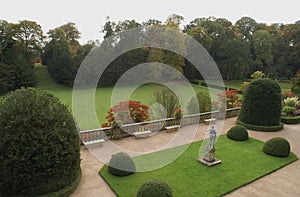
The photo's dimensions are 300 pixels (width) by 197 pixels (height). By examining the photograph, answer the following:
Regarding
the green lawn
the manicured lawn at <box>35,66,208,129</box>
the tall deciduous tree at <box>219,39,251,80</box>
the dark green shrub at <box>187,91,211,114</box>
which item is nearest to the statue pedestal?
the dark green shrub at <box>187,91,211,114</box>

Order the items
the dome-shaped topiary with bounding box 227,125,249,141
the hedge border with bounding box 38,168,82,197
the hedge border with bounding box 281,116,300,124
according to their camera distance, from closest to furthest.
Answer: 1. the hedge border with bounding box 38,168,82,197
2. the dome-shaped topiary with bounding box 227,125,249,141
3. the hedge border with bounding box 281,116,300,124

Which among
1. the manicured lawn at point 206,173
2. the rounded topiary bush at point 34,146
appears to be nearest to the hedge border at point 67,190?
the rounded topiary bush at point 34,146

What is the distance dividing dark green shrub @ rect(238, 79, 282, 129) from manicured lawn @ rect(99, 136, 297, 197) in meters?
3.29

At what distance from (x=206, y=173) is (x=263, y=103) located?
730cm

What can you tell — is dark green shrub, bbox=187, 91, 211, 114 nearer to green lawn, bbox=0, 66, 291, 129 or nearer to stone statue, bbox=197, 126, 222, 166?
green lawn, bbox=0, 66, 291, 129

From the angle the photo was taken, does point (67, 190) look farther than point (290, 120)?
No

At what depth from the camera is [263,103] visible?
13680 mm

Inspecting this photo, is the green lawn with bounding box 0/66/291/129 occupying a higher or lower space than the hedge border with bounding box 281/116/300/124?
higher

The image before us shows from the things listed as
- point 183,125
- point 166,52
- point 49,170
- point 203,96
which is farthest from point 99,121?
point 166,52

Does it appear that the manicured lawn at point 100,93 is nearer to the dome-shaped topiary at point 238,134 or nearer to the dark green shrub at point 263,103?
the dark green shrub at point 263,103

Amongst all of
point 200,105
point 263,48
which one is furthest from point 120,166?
point 263,48

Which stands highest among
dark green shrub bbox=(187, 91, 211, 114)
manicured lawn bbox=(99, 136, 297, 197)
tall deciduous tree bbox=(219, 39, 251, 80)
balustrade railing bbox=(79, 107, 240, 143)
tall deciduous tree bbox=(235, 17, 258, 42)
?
tall deciduous tree bbox=(235, 17, 258, 42)

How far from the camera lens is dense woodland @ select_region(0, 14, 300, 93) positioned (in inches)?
1230

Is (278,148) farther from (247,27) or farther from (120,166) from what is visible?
(247,27)
